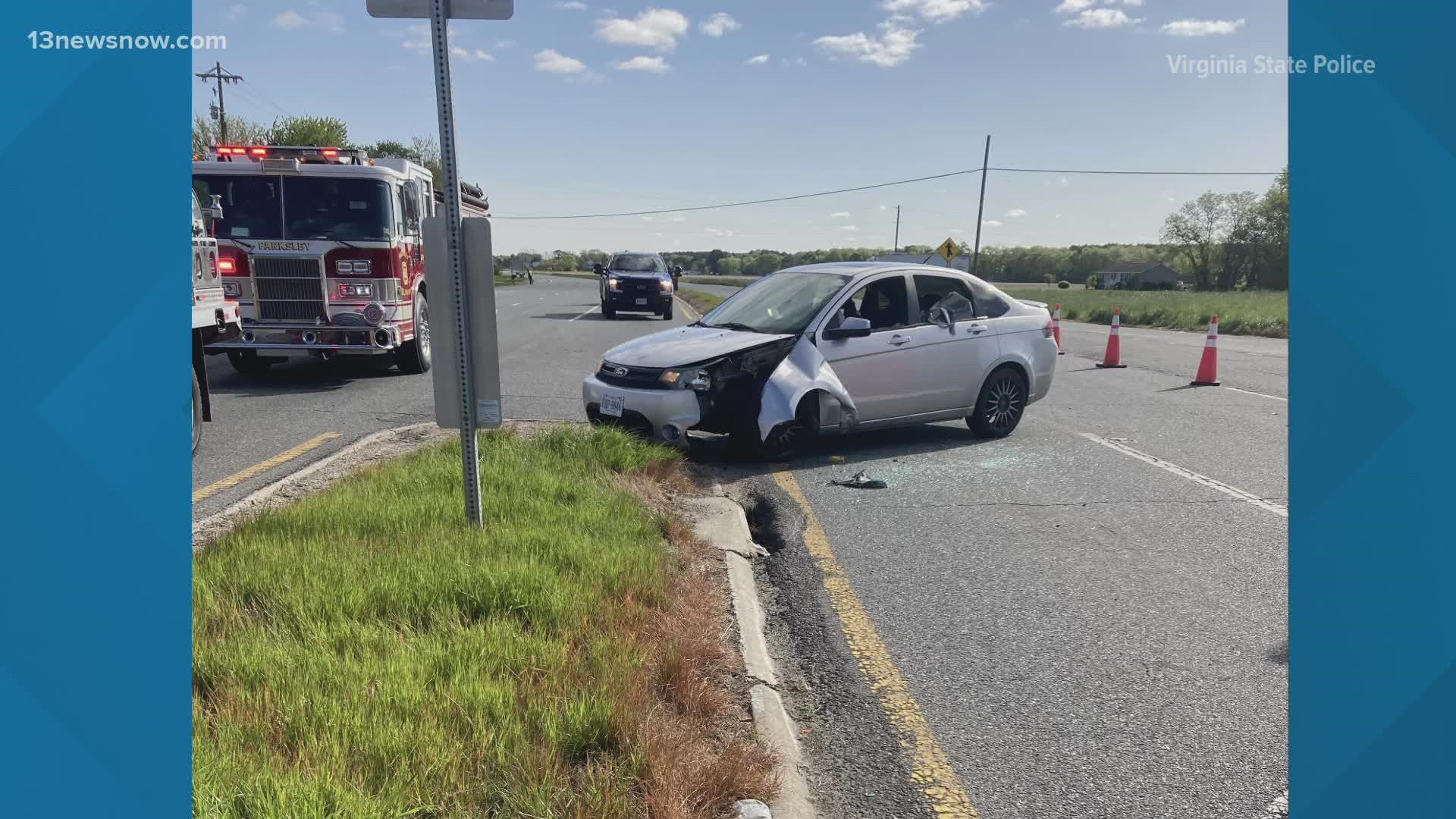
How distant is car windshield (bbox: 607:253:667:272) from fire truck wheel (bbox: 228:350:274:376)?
1520 cm

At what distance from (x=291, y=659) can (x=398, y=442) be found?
4819 millimetres

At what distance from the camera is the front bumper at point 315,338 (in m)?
10.9

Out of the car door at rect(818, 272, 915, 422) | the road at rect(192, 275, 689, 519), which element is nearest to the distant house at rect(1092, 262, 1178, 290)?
the road at rect(192, 275, 689, 519)

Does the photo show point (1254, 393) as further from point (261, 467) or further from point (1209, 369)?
point (261, 467)

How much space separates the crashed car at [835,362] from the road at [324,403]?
159 centimetres

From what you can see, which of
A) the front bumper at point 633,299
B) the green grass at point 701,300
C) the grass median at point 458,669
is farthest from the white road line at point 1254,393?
the green grass at point 701,300

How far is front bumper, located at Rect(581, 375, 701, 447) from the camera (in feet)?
23.1

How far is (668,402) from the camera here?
706cm

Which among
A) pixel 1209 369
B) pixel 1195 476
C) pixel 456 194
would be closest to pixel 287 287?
pixel 456 194

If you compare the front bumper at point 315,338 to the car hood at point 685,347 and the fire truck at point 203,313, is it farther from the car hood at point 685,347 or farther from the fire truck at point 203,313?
the car hood at point 685,347

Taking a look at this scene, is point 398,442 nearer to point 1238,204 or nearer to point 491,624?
point 491,624

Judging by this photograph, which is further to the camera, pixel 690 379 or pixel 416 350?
pixel 416 350

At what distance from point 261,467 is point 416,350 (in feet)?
18.7

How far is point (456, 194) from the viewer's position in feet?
14.5
